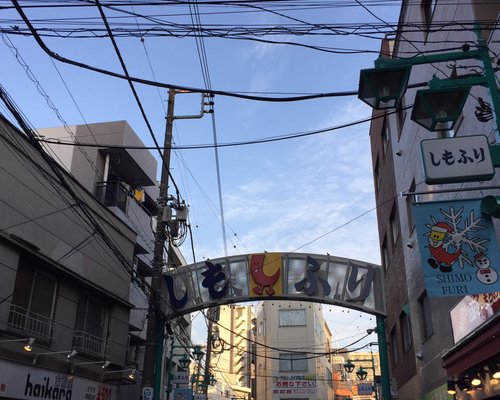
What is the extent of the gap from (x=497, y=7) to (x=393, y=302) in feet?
46.5

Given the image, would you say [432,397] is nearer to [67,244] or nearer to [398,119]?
[398,119]

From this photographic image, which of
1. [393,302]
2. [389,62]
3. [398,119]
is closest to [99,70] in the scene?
[389,62]

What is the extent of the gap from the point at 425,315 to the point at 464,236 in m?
8.55

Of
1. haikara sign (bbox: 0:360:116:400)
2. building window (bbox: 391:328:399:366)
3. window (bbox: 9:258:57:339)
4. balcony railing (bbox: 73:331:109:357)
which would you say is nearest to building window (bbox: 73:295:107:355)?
balcony railing (bbox: 73:331:109:357)

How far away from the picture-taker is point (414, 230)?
1577cm

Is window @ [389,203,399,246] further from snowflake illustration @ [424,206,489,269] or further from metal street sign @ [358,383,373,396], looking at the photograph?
metal street sign @ [358,383,373,396]

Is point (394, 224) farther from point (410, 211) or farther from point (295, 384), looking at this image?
point (295, 384)

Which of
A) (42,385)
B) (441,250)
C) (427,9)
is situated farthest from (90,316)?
(427,9)

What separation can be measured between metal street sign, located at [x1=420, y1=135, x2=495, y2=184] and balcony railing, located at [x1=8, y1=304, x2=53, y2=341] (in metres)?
9.84

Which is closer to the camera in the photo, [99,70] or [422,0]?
[99,70]

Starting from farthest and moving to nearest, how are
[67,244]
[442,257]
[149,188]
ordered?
[149,188] < [67,244] < [442,257]

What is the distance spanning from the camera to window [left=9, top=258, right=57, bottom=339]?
12.7 m

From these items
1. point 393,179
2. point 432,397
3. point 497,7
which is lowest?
point 432,397

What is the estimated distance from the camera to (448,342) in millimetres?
12336
